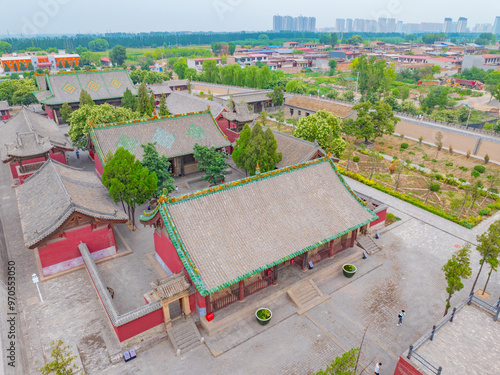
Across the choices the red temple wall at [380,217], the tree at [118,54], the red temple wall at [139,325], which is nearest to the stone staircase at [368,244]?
the red temple wall at [380,217]

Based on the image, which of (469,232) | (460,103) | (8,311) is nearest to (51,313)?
(8,311)

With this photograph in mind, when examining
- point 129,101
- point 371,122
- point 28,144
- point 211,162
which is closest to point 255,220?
point 211,162

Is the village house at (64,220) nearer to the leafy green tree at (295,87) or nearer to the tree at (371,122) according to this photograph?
the tree at (371,122)

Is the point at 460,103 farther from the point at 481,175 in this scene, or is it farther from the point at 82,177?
the point at 82,177

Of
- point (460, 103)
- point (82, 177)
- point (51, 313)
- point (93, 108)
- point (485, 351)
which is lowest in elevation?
point (460, 103)

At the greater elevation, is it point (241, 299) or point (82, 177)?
point (82, 177)

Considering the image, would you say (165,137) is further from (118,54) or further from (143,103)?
(118,54)
